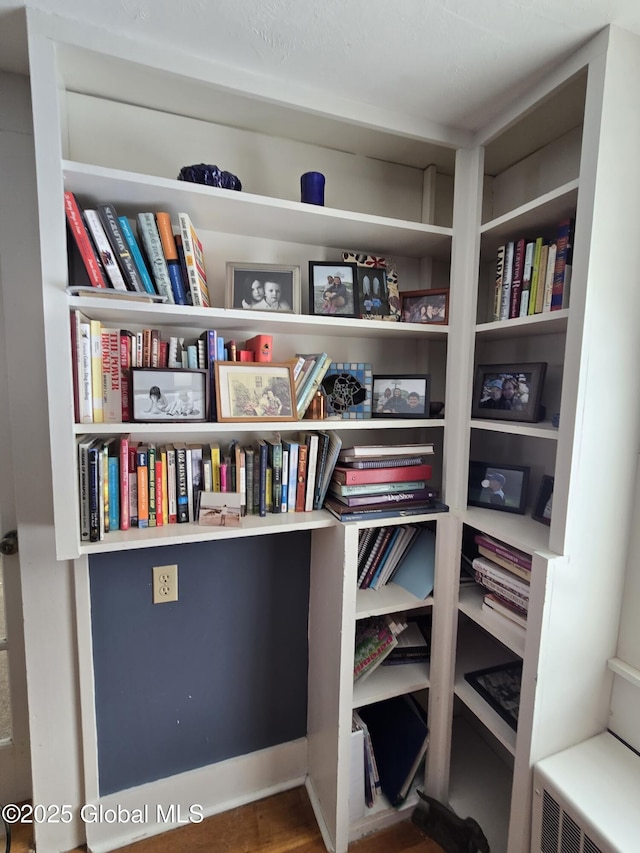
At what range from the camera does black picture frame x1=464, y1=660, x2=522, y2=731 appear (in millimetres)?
1282

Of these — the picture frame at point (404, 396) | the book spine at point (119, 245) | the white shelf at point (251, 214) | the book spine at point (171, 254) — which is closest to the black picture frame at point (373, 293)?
the white shelf at point (251, 214)

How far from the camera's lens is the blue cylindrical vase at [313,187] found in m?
1.23

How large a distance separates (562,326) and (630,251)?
0.25 m

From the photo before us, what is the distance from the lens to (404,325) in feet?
4.30

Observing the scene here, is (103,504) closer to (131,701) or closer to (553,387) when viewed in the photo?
(131,701)

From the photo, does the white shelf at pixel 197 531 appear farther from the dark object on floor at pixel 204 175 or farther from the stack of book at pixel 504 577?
the dark object on floor at pixel 204 175

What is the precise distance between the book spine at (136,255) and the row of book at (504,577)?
128 centimetres

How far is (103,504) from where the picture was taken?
1.13 metres

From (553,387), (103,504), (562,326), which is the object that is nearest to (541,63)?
(562,326)

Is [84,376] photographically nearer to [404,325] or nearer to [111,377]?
[111,377]

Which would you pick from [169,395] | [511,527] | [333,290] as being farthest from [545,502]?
[169,395]

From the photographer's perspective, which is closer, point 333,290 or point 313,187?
point 313,187

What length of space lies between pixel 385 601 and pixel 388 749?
24.8 inches

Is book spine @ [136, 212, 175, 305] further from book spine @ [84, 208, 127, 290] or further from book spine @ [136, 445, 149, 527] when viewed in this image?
book spine @ [136, 445, 149, 527]
